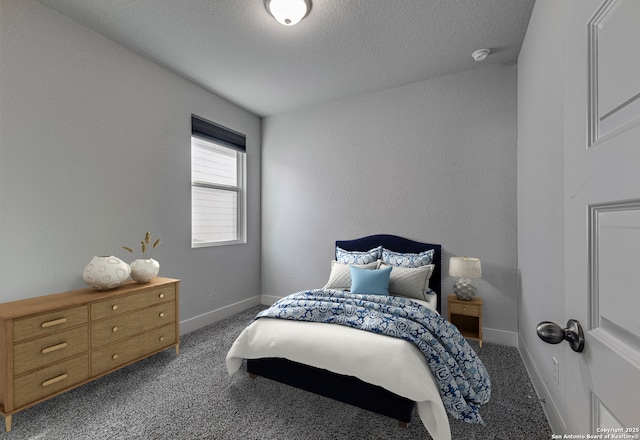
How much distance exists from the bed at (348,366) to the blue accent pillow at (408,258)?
53.4 inches

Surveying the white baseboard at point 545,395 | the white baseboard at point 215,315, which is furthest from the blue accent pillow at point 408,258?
the white baseboard at point 215,315

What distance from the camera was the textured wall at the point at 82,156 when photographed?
6.73 feet

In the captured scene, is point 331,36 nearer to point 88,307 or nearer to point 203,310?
point 88,307

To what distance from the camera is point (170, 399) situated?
2029mm

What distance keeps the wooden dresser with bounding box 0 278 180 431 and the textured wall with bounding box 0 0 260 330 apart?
0.42 metres

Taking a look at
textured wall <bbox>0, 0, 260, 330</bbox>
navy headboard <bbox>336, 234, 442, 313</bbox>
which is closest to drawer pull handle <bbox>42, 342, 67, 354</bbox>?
textured wall <bbox>0, 0, 260, 330</bbox>

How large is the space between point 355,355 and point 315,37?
99.6 inches

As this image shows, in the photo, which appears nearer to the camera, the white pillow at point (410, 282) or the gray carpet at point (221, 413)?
the gray carpet at point (221, 413)

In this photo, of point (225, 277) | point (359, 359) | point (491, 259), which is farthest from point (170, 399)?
point (491, 259)

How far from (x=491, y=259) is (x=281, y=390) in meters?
2.36

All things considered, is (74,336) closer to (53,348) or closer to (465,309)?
(53,348)

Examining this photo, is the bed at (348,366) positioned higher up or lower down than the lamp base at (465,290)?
lower down

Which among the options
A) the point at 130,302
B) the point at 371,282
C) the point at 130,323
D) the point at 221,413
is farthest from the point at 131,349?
the point at 371,282

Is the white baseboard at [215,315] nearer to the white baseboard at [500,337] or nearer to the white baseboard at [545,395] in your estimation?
the white baseboard at [500,337]
